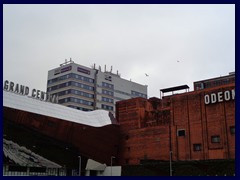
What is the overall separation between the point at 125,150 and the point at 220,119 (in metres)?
27.6

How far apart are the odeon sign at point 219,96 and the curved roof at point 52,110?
1043 inches

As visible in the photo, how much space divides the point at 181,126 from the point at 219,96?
469 inches

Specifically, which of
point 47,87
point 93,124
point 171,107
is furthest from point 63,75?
point 171,107

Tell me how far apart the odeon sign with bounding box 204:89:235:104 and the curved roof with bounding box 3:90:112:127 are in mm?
26494

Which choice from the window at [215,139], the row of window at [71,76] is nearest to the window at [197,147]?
the window at [215,139]

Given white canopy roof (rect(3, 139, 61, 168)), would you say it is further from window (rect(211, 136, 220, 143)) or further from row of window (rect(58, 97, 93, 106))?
row of window (rect(58, 97, 93, 106))

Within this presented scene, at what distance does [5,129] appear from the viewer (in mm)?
64750

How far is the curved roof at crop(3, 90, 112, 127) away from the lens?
227 feet

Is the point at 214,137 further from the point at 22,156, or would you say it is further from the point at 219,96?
the point at 22,156

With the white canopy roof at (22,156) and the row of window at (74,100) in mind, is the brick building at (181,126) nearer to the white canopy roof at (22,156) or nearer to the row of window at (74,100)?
the white canopy roof at (22,156)

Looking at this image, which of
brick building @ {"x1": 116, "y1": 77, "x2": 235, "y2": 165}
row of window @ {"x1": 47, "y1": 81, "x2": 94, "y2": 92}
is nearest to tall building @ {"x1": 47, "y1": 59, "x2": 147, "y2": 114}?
row of window @ {"x1": 47, "y1": 81, "x2": 94, "y2": 92}

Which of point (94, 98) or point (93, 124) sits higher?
point (94, 98)

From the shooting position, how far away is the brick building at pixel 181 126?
7456cm

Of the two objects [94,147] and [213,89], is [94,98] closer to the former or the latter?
[94,147]
